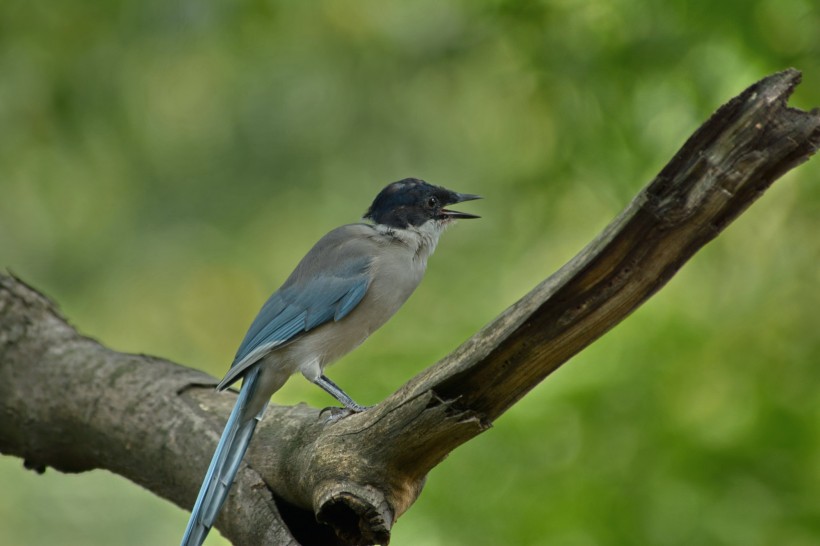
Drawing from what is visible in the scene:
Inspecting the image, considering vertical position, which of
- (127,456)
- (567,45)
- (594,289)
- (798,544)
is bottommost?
(798,544)

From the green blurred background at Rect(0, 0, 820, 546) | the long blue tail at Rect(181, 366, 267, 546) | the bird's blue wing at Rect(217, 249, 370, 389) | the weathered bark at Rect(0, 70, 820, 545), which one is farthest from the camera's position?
the bird's blue wing at Rect(217, 249, 370, 389)

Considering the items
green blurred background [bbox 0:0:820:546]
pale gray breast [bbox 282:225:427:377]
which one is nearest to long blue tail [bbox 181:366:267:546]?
pale gray breast [bbox 282:225:427:377]

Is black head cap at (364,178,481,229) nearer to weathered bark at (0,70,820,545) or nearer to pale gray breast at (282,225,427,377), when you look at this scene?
pale gray breast at (282,225,427,377)

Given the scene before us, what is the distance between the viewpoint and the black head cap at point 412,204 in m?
5.60

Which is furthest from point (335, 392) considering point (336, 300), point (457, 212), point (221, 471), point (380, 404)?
point (457, 212)

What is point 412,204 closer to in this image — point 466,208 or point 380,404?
point 466,208

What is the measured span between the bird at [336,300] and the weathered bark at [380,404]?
6.7 inches

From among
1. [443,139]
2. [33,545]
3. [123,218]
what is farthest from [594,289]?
[33,545]

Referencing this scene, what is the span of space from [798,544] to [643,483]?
0.67 metres

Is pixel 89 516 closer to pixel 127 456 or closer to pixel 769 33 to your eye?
pixel 127 456

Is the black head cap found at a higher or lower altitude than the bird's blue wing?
higher

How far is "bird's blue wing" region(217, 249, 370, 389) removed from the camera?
4859 millimetres

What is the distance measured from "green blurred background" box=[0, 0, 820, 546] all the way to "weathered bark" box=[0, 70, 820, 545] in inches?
38.4

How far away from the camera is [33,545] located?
721cm
